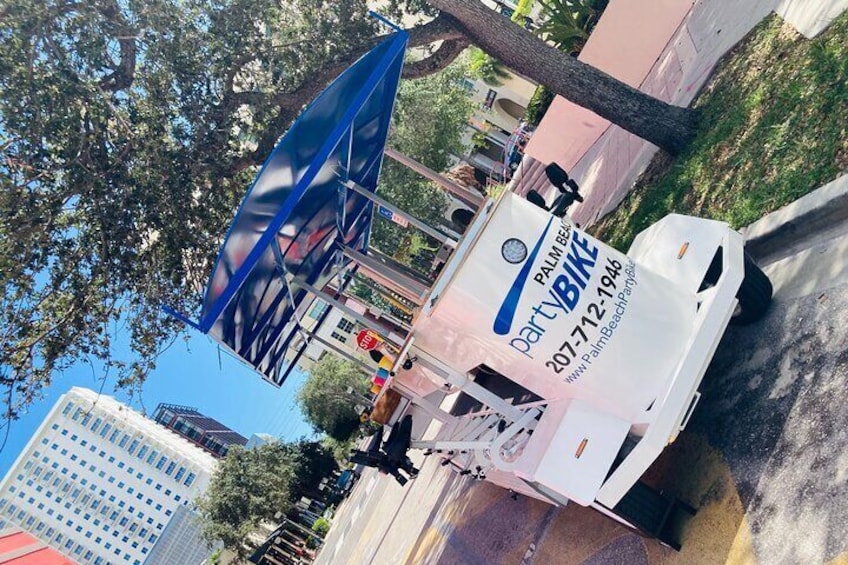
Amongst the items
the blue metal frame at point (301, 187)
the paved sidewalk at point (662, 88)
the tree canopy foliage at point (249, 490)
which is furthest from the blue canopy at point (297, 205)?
the tree canopy foliage at point (249, 490)

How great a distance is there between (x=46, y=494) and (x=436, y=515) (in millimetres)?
196268

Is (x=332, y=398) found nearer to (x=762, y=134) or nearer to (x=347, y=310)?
(x=762, y=134)

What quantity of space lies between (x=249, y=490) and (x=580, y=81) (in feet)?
83.9

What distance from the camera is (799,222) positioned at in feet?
17.6

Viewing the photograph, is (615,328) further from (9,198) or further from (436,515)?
(436,515)

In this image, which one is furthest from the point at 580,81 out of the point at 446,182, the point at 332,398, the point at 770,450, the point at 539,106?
the point at 332,398

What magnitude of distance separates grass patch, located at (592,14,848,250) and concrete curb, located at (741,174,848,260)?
18 cm

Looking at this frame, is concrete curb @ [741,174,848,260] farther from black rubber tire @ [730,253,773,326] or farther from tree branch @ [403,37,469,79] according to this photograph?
tree branch @ [403,37,469,79]

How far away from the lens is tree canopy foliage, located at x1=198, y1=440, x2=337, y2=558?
28.6 meters

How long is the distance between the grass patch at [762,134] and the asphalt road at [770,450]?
2.69 feet

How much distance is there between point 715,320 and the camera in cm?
469

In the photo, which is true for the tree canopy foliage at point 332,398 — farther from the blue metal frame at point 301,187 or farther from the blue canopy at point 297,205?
the blue metal frame at point 301,187

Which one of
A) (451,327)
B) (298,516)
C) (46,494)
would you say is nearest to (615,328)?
(451,327)

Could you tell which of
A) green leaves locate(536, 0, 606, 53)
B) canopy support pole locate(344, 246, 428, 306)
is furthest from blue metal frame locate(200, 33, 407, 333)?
green leaves locate(536, 0, 606, 53)
